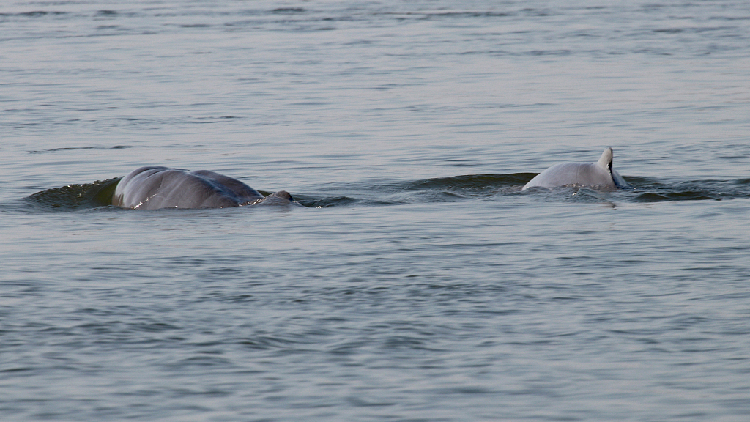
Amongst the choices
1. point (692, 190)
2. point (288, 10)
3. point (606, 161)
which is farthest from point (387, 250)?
point (288, 10)

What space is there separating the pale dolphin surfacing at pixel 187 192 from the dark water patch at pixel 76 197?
0.50 m

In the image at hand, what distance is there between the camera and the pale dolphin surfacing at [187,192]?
13.5 m

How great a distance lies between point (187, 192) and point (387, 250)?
3.22m

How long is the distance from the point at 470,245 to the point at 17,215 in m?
5.37

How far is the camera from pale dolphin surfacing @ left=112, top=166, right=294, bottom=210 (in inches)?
532

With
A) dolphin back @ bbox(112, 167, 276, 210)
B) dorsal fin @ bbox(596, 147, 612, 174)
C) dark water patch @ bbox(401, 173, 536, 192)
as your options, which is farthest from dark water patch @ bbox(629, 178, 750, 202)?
dolphin back @ bbox(112, 167, 276, 210)

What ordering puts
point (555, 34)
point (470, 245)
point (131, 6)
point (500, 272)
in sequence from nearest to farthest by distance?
point (500, 272) < point (470, 245) < point (555, 34) < point (131, 6)

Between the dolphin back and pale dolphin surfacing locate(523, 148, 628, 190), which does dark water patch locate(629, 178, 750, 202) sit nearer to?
pale dolphin surfacing locate(523, 148, 628, 190)

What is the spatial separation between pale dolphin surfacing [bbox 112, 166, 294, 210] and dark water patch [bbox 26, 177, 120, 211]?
0.50 meters

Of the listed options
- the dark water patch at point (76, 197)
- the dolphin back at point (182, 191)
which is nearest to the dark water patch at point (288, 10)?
the dark water patch at point (76, 197)

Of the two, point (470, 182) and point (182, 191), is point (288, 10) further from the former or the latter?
point (182, 191)

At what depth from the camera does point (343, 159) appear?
17688mm

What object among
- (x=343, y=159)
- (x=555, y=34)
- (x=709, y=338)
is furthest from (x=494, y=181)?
(x=555, y=34)

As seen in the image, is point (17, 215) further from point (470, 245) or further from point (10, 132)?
point (10, 132)
